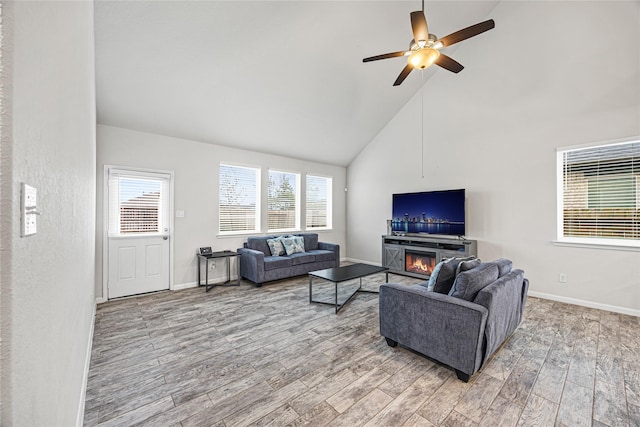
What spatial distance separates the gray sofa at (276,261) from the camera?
15.6ft

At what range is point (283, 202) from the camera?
6.27 meters

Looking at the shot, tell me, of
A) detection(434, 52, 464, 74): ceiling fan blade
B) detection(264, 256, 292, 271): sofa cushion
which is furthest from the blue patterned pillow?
detection(434, 52, 464, 74): ceiling fan blade

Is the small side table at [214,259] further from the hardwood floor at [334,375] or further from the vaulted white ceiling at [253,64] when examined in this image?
the vaulted white ceiling at [253,64]

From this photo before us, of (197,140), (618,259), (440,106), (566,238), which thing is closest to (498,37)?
(440,106)

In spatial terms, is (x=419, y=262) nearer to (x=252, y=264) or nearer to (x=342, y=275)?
(x=342, y=275)

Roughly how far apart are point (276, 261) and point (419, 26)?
12.8 feet

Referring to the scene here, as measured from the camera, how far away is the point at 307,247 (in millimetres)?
5969

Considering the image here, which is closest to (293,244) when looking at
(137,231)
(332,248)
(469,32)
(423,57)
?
(332,248)

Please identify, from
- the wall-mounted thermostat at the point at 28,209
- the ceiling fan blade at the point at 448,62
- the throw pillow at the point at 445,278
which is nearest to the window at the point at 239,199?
the ceiling fan blade at the point at 448,62

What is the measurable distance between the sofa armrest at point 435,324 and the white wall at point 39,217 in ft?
7.73

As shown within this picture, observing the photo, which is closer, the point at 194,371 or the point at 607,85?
the point at 194,371

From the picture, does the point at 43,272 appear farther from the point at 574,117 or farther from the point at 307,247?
the point at 574,117

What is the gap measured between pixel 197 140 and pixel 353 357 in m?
4.33

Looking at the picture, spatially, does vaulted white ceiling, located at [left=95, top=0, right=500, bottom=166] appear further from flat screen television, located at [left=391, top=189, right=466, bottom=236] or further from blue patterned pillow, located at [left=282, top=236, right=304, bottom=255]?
flat screen television, located at [left=391, top=189, right=466, bottom=236]
